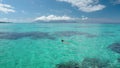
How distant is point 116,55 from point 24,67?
671 cm

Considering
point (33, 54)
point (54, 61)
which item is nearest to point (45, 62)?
point (54, 61)

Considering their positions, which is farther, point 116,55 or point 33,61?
point 116,55

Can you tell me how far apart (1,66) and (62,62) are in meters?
3.86

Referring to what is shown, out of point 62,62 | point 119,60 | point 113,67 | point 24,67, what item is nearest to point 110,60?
point 119,60

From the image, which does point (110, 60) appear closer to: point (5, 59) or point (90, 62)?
point (90, 62)

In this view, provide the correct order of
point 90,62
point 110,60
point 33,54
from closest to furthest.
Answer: point 90,62
point 110,60
point 33,54

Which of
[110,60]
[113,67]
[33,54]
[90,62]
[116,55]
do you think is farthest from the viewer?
[33,54]

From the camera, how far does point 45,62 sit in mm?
10281

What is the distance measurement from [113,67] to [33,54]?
631 centimetres

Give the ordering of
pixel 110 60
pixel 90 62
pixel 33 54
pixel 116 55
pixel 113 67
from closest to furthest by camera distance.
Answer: pixel 113 67
pixel 90 62
pixel 110 60
pixel 116 55
pixel 33 54

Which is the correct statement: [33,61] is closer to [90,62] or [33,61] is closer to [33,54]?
[33,54]

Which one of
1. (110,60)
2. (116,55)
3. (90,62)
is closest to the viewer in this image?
(90,62)

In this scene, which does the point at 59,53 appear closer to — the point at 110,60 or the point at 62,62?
the point at 62,62

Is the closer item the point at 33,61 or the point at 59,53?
the point at 33,61
